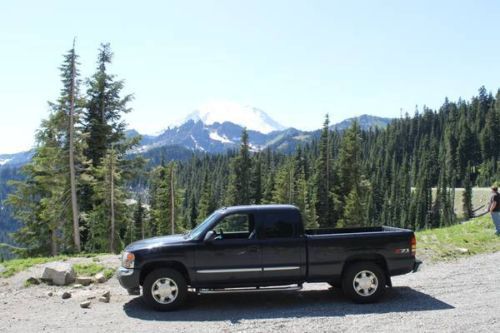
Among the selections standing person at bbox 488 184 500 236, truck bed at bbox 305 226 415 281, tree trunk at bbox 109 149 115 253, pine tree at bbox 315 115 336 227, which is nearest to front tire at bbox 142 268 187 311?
truck bed at bbox 305 226 415 281

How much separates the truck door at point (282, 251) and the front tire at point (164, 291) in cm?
186

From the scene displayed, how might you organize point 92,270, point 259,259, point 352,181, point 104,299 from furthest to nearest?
point 352,181 → point 92,270 → point 104,299 → point 259,259

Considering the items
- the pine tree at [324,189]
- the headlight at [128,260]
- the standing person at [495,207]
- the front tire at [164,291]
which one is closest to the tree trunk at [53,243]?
the headlight at [128,260]

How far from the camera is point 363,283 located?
10242 millimetres

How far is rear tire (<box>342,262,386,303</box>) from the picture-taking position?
10188 millimetres

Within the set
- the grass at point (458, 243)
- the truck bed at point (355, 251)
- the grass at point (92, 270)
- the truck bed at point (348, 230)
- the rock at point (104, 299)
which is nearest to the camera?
the truck bed at point (355, 251)

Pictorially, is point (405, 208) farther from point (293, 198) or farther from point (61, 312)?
point (61, 312)

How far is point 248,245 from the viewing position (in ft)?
32.8

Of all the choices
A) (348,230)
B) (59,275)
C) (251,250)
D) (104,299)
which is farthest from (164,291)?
(348,230)

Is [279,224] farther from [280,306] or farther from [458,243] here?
[458,243]

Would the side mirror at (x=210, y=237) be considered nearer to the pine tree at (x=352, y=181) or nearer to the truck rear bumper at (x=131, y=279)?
the truck rear bumper at (x=131, y=279)

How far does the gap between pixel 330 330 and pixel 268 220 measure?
2.86 meters

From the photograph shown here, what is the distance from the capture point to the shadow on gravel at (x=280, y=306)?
30.9 feet

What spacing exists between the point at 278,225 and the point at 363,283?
7.71 ft
